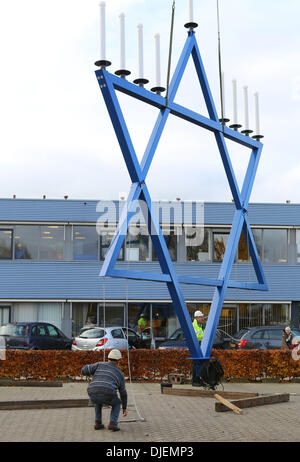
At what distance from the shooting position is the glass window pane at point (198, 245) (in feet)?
95.5

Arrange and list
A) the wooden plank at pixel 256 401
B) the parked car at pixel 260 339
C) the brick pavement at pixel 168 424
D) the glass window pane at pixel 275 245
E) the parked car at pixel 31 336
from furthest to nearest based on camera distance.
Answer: the glass window pane at pixel 275 245 < the parked car at pixel 31 336 < the parked car at pixel 260 339 < the wooden plank at pixel 256 401 < the brick pavement at pixel 168 424

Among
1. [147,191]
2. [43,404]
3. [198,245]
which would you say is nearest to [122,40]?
[147,191]

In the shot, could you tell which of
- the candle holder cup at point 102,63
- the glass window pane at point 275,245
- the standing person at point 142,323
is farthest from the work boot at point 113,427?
the glass window pane at point 275,245

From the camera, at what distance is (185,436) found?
328 inches

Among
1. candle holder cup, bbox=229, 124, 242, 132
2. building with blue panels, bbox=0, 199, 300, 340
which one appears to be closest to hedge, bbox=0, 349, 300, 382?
candle holder cup, bbox=229, 124, 242, 132

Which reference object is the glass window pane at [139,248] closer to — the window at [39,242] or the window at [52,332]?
the window at [39,242]

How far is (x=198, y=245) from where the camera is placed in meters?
29.2

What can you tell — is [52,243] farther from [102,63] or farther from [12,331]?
[102,63]

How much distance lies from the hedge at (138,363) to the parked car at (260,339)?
8.42ft

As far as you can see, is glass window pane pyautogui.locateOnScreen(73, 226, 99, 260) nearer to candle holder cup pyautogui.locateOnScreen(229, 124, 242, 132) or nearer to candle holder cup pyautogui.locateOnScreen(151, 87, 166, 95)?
candle holder cup pyautogui.locateOnScreen(229, 124, 242, 132)

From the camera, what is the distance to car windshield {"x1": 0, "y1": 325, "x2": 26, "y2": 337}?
19.9 meters

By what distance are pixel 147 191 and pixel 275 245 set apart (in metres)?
19.4
